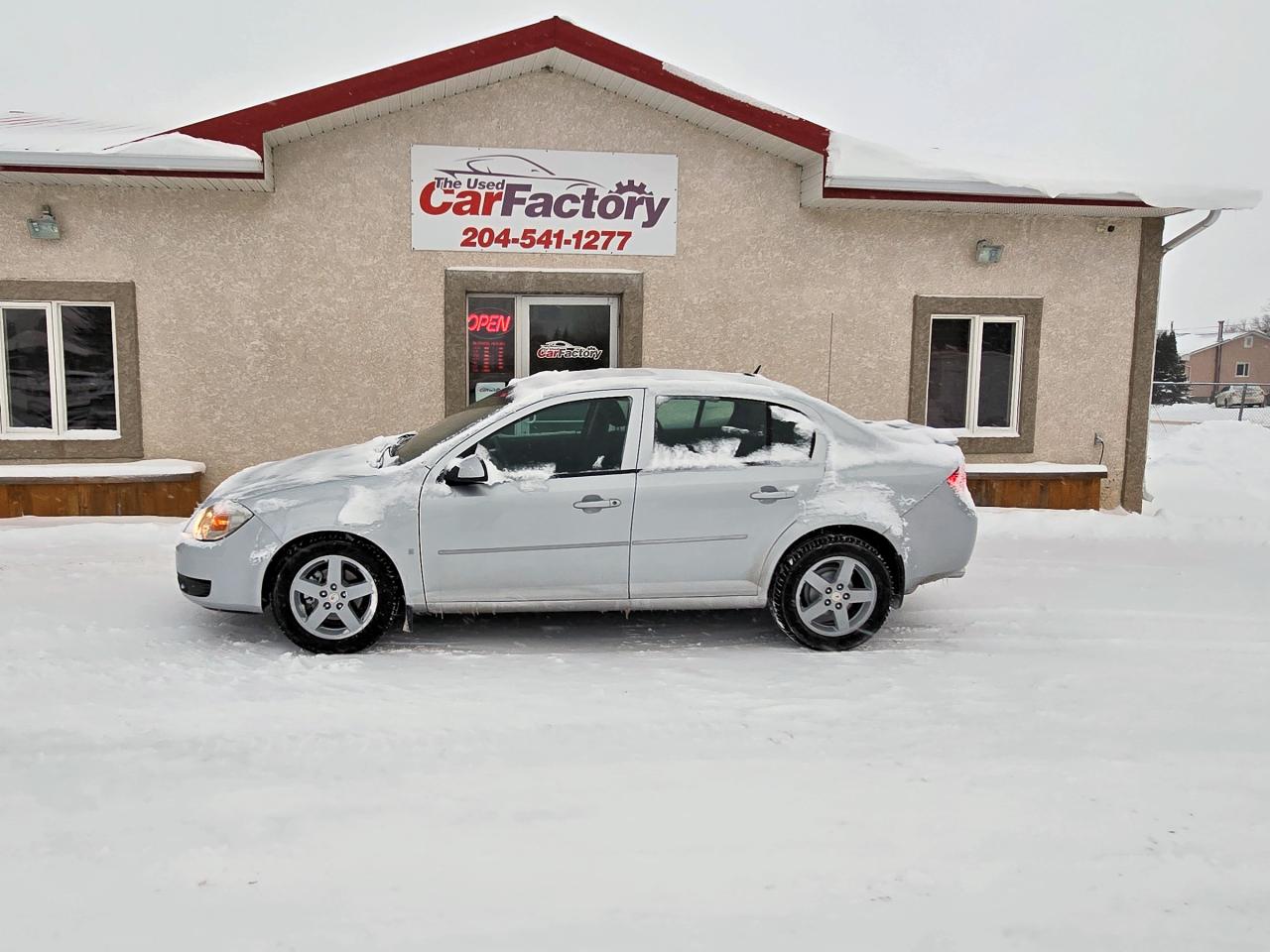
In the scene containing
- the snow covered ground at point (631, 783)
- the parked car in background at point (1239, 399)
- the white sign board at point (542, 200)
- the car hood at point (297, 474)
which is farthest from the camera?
the parked car in background at point (1239, 399)

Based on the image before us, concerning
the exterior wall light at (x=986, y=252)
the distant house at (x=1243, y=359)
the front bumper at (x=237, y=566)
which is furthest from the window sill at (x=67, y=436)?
the distant house at (x=1243, y=359)

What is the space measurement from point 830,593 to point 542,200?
5.65 m

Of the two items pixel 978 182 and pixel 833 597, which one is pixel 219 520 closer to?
pixel 833 597

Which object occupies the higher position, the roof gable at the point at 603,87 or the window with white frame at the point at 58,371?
the roof gable at the point at 603,87

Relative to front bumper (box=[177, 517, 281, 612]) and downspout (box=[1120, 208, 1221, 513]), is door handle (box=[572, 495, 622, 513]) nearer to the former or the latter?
front bumper (box=[177, 517, 281, 612])

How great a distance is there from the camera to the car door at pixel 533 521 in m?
5.38

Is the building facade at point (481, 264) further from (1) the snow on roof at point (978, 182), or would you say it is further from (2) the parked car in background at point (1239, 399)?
(2) the parked car in background at point (1239, 399)

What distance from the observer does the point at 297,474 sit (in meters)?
5.58

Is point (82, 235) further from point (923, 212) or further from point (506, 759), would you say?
point (923, 212)

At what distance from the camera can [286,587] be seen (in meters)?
5.29

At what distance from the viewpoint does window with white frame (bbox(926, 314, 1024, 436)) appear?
10.5 meters

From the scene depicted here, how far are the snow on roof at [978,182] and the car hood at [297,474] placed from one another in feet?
18.7

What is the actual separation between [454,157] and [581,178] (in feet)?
4.14

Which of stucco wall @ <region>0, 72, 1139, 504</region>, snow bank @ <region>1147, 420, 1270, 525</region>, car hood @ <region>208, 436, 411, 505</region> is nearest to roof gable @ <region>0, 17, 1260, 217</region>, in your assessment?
stucco wall @ <region>0, 72, 1139, 504</region>
